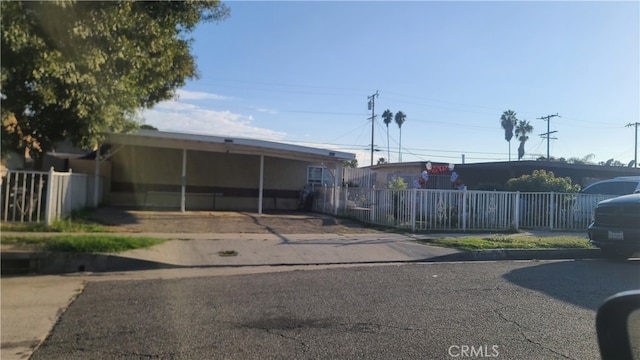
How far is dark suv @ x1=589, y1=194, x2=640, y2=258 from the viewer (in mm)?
10320

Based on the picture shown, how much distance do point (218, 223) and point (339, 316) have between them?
9.53m

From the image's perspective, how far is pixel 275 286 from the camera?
Result: 763 cm

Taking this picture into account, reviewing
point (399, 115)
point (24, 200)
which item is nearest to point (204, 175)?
point (24, 200)

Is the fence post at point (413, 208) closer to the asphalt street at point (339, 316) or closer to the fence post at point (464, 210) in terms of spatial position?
the fence post at point (464, 210)

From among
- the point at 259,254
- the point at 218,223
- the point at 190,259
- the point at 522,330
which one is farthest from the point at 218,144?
the point at 522,330

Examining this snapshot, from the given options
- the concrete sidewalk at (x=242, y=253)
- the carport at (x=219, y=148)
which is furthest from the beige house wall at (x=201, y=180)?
the concrete sidewalk at (x=242, y=253)

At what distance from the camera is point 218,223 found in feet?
48.8

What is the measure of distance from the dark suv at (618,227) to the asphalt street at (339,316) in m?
1.85

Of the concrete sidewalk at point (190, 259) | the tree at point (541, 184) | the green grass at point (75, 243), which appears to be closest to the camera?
the concrete sidewalk at point (190, 259)

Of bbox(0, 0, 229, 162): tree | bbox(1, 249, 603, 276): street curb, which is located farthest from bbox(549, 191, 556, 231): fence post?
bbox(0, 0, 229, 162): tree

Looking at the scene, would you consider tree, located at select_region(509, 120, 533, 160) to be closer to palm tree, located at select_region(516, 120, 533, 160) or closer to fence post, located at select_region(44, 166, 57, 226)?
palm tree, located at select_region(516, 120, 533, 160)

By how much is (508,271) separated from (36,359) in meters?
7.65

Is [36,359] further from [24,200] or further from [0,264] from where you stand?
[24,200]

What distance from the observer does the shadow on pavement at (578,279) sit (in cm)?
705
